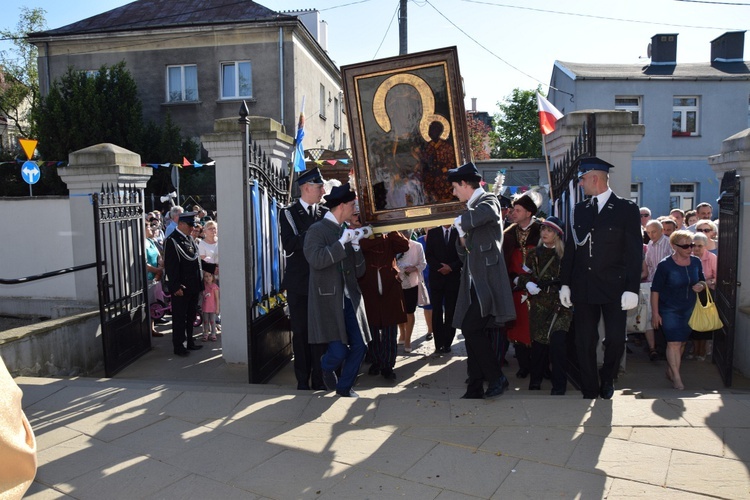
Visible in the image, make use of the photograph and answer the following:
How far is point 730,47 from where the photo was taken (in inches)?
1056

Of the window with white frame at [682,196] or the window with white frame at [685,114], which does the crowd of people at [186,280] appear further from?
the window with white frame at [685,114]

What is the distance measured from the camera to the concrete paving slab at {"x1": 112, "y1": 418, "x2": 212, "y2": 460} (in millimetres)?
3938

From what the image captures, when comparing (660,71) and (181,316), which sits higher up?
(660,71)

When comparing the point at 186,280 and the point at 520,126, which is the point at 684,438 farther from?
the point at 520,126

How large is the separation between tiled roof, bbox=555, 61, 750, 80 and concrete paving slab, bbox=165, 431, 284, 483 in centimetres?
2392

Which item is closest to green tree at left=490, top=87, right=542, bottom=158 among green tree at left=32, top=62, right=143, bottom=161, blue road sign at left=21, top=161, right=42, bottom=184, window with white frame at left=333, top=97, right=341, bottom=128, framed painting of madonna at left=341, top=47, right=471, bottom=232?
window with white frame at left=333, top=97, right=341, bottom=128

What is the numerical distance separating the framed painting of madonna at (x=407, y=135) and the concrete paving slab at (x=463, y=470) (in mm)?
2318

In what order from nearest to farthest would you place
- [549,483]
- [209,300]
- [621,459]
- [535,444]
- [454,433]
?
1. [549,483]
2. [621,459]
3. [535,444]
4. [454,433]
5. [209,300]

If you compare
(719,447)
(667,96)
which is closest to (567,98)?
(667,96)

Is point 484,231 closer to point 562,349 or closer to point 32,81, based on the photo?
point 562,349

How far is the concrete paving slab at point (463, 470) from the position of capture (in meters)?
3.38

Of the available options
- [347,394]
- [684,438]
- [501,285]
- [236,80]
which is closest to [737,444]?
[684,438]

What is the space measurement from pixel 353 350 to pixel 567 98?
2427 cm

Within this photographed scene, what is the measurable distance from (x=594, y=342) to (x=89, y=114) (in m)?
20.4
